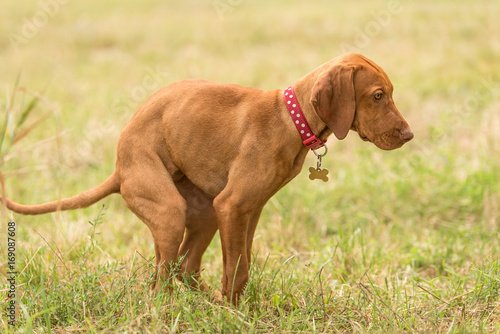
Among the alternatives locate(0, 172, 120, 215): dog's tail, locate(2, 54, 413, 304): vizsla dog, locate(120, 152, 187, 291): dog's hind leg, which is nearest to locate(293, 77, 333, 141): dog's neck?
locate(2, 54, 413, 304): vizsla dog

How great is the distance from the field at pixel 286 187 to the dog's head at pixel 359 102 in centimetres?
84

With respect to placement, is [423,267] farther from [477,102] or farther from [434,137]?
[477,102]

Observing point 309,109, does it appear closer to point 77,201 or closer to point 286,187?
point 77,201

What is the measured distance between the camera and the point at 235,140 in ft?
10.2

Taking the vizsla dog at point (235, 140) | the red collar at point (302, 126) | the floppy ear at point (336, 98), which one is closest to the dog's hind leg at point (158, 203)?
the vizsla dog at point (235, 140)

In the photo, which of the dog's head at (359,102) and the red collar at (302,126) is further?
the red collar at (302,126)

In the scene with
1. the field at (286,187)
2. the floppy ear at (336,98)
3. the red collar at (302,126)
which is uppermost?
the floppy ear at (336,98)

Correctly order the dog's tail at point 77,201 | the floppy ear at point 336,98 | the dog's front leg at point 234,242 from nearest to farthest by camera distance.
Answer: the floppy ear at point 336,98 → the dog's front leg at point 234,242 → the dog's tail at point 77,201

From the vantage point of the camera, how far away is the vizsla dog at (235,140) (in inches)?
117

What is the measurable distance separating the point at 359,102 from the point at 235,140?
2.20 ft

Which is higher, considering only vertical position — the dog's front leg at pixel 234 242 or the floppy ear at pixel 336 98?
the floppy ear at pixel 336 98

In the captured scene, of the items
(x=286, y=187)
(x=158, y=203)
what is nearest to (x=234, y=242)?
(x=158, y=203)

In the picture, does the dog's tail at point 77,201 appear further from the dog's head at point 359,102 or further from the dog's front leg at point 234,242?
the dog's head at point 359,102

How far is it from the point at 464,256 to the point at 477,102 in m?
3.87
